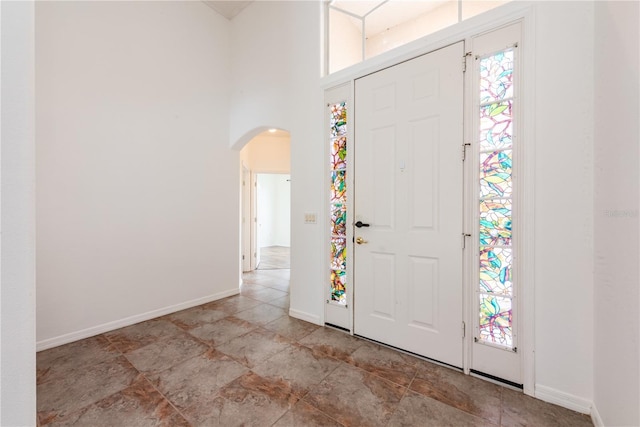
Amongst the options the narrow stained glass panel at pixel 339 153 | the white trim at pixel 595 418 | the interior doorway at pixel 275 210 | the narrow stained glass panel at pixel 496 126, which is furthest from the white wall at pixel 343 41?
the interior doorway at pixel 275 210

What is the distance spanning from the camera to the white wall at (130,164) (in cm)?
237

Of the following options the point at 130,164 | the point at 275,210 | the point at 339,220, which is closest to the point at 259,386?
the point at 339,220

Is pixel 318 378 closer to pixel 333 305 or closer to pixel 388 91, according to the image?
pixel 333 305

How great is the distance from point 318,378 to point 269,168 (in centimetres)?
441

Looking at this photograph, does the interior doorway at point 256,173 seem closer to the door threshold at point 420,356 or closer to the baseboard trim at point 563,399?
the door threshold at point 420,356

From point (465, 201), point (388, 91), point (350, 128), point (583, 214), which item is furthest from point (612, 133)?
point (350, 128)

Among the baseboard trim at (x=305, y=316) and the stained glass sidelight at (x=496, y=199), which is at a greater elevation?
the stained glass sidelight at (x=496, y=199)

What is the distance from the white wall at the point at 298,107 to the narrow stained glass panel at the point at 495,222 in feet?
4.72

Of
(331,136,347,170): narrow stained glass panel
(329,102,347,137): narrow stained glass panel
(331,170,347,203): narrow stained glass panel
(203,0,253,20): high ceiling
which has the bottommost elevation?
(331,170,347,203): narrow stained glass panel

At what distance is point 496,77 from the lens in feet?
5.94

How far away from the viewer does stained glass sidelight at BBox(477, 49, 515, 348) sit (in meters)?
1.77

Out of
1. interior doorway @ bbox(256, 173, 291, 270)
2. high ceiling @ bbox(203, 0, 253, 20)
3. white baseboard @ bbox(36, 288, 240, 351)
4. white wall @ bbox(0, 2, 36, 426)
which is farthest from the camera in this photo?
interior doorway @ bbox(256, 173, 291, 270)

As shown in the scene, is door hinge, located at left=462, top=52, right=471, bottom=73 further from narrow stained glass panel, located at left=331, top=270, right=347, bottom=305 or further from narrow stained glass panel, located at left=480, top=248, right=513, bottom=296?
narrow stained glass panel, located at left=331, top=270, right=347, bottom=305

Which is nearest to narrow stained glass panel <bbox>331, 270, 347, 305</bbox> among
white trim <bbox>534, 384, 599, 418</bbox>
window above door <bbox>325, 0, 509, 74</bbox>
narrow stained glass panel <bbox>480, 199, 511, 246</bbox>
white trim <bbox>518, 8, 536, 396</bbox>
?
narrow stained glass panel <bbox>480, 199, 511, 246</bbox>
